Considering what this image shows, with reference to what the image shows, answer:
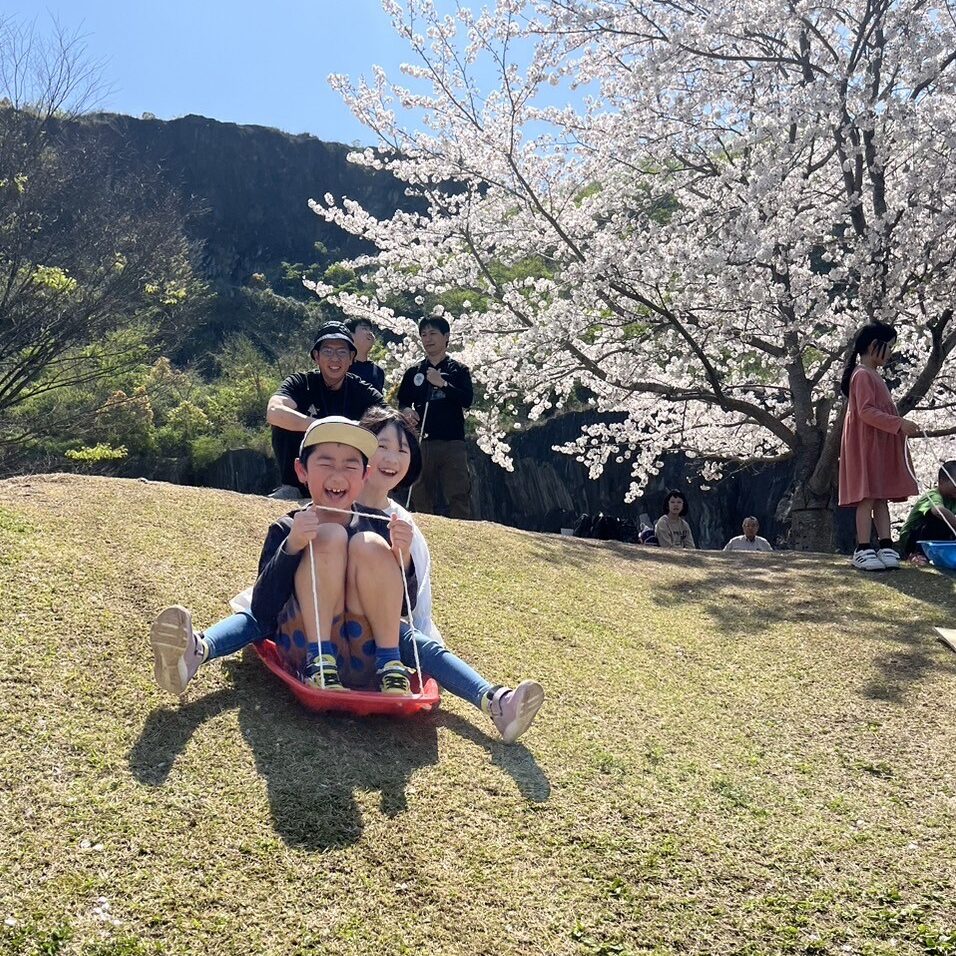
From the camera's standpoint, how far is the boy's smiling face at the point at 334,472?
3199mm

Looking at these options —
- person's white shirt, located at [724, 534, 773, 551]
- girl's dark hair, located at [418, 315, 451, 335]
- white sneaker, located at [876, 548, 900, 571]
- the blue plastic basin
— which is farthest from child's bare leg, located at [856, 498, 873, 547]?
girl's dark hair, located at [418, 315, 451, 335]

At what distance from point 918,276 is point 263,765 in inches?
302

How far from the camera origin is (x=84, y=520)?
16.1 feet

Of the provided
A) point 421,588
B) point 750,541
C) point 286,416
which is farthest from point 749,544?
point 421,588

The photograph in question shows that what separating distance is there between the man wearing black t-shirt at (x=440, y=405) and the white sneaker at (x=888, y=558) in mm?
2866

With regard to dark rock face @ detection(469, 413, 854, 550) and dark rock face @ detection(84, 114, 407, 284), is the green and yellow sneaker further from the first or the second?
dark rock face @ detection(84, 114, 407, 284)

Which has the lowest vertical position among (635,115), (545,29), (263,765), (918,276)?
(263,765)

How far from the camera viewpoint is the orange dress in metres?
5.68

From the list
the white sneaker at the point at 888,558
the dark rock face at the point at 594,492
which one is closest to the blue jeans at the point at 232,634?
the white sneaker at the point at 888,558

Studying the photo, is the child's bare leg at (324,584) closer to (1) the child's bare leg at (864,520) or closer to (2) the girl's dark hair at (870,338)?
(1) the child's bare leg at (864,520)

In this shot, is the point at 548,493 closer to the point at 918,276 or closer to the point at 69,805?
the point at 918,276

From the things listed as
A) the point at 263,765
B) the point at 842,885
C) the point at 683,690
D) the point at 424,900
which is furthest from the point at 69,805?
the point at 683,690

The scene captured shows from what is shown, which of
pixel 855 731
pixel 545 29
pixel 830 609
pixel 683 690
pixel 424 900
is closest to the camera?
pixel 424 900

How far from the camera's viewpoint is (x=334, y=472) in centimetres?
320
